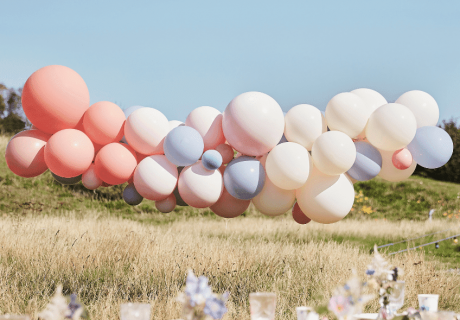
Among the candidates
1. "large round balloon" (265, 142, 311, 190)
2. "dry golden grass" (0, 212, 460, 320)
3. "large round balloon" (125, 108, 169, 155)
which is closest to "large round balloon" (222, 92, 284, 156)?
"large round balloon" (265, 142, 311, 190)

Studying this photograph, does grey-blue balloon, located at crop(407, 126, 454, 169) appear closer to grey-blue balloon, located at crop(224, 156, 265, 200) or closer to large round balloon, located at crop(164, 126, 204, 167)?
grey-blue balloon, located at crop(224, 156, 265, 200)

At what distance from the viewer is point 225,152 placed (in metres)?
3.41

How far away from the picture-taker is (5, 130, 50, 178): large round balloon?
3.31 meters

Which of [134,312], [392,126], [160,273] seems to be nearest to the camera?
[134,312]

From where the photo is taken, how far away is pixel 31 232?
7.19 meters

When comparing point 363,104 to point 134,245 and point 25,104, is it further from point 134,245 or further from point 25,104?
point 134,245

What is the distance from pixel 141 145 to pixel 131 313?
1.81 meters

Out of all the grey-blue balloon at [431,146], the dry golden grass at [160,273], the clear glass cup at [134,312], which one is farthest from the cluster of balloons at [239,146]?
the clear glass cup at [134,312]

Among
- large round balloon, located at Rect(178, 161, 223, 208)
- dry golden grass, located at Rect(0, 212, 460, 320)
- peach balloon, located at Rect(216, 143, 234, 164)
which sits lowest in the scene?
dry golden grass, located at Rect(0, 212, 460, 320)

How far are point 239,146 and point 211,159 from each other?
238 millimetres

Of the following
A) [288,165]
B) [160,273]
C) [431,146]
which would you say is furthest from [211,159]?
[160,273]

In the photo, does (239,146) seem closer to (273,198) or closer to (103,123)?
(273,198)

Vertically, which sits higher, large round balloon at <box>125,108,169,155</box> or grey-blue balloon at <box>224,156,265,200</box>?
large round balloon at <box>125,108,169,155</box>

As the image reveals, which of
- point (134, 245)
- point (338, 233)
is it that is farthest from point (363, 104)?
point (338, 233)
